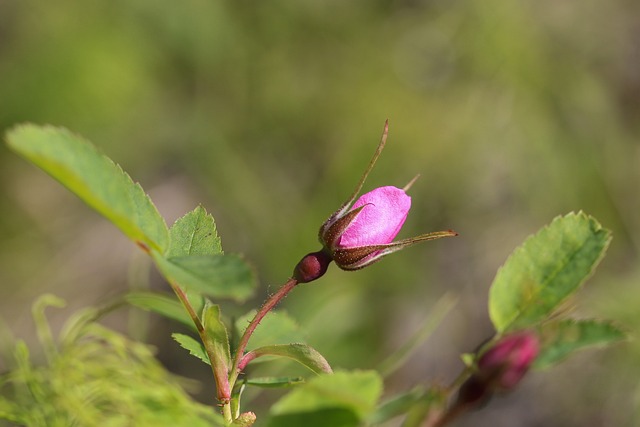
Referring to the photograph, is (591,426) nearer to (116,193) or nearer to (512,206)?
(512,206)

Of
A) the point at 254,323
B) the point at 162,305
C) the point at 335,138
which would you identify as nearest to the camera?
the point at 254,323

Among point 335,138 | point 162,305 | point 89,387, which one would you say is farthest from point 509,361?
point 335,138

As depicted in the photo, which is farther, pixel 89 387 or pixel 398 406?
pixel 89 387

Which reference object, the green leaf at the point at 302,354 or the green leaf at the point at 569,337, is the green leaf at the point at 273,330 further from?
the green leaf at the point at 569,337

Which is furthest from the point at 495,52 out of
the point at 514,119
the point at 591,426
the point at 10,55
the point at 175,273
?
the point at 175,273

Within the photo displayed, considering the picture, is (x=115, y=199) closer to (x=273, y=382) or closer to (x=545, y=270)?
(x=273, y=382)

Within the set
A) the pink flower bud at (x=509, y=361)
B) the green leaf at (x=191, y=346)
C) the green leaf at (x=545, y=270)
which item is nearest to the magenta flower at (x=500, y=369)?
the pink flower bud at (x=509, y=361)

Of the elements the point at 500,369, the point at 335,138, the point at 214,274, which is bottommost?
the point at 500,369

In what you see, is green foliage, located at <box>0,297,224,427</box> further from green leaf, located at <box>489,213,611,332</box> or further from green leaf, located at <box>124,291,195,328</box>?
green leaf, located at <box>489,213,611,332</box>

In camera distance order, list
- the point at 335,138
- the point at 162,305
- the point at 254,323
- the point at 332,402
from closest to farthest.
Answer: the point at 332,402, the point at 254,323, the point at 162,305, the point at 335,138
